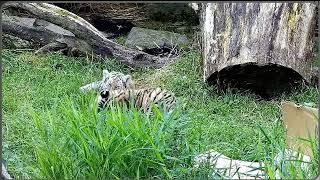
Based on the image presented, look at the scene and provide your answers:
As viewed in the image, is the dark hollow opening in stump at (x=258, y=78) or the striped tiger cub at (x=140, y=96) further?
the dark hollow opening in stump at (x=258, y=78)

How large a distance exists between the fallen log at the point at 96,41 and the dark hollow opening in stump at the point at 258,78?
0.85 meters

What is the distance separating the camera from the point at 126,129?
2607mm

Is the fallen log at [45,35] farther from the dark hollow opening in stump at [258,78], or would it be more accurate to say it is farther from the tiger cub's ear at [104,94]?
the dark hollow opening in stump at [258,78]

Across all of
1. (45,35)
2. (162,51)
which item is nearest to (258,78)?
(162,51)

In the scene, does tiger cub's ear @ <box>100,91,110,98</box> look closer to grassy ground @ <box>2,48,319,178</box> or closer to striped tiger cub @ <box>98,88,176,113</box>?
striped tiger cub @ <box>98,88,176,113</box>

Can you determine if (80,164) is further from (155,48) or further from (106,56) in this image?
(155,48)

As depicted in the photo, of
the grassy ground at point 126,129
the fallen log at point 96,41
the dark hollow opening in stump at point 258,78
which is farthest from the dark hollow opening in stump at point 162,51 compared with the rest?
the grassy ground at point 126,129

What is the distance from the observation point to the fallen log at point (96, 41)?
196 inches

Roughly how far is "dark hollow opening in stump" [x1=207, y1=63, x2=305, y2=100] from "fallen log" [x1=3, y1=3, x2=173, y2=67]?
0.85m

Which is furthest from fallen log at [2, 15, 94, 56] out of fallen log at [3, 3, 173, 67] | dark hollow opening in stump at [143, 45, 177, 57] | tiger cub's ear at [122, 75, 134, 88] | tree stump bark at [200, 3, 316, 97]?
tree stump bark at [200, 3, 316, 97]

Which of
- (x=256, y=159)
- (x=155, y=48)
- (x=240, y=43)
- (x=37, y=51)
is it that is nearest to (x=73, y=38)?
(x=37, y=51)

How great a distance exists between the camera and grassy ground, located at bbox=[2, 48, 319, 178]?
252 centimetres

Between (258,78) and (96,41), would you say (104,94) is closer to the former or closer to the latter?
(258,78)

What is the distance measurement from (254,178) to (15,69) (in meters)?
2.14
